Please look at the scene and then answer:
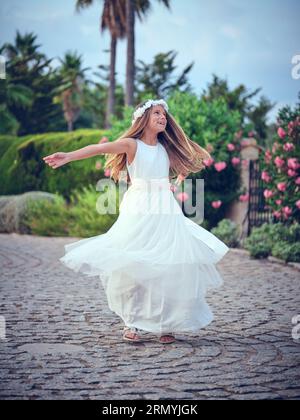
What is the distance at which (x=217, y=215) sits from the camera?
50.9 feet

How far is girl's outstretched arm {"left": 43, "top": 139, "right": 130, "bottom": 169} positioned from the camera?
4.95 m

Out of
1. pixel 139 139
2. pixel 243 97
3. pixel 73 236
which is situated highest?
pixel 243 97

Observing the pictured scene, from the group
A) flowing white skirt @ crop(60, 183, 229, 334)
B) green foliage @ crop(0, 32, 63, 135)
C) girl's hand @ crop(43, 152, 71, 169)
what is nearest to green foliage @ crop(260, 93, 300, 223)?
flowing white skirt @ crop(60, 183, 229, 334)

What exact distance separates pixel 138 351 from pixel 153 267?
2.03ft

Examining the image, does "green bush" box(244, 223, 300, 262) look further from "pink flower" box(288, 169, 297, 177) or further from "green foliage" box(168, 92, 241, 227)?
"green foliage" box(168, 92, 241, 227)

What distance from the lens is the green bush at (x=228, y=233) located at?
13.2 metres

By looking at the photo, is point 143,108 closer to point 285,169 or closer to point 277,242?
point 277,242

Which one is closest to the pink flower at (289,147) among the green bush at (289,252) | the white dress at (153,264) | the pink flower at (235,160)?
the green bush at (289,252)

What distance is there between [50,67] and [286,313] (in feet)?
116

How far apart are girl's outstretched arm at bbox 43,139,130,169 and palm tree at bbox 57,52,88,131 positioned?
3508 centimetres

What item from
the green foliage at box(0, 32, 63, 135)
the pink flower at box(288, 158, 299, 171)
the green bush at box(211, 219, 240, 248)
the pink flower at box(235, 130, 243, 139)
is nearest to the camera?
the pink flower at box(288, 158, 299, 171)

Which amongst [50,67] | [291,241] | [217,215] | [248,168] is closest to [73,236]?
[217,215]
